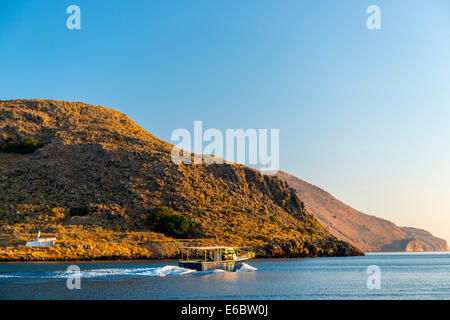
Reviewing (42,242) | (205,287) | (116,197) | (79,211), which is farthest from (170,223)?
(205,287)

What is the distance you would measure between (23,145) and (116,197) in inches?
1536

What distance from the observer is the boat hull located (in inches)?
2734

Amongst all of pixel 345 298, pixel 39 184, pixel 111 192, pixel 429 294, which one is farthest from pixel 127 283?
pixel 39 184

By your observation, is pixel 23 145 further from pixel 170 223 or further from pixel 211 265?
pixel 211 265

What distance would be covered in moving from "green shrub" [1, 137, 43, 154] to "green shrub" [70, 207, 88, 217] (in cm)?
3396

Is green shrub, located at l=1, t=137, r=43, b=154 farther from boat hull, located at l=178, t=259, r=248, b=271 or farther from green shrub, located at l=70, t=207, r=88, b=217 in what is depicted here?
boat hull, located at l=178, t=259, r=248, b=271

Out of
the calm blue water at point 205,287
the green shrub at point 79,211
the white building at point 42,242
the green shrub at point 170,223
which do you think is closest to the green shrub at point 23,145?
the green shrub at point 79,211

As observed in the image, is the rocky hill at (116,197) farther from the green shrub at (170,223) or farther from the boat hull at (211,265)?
the boat hull at (211,265)

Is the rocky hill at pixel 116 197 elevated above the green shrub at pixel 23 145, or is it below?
below

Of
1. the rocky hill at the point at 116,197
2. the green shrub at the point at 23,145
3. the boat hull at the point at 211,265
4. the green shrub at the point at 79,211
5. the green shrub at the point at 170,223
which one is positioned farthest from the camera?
the green shrub at the point at 23,145

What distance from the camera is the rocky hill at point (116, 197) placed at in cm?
10225

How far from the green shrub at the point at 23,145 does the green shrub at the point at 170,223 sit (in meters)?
46.1
